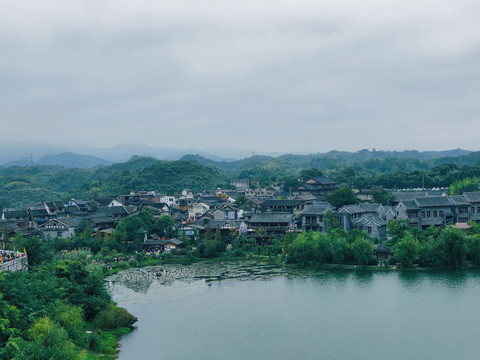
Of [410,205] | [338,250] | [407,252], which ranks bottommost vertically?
[338,250]

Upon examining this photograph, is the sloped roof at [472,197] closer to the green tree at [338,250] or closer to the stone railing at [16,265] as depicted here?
the green tree at [338,250]

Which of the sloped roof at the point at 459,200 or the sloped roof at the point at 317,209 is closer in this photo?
the sloped roof at the point at 317,209

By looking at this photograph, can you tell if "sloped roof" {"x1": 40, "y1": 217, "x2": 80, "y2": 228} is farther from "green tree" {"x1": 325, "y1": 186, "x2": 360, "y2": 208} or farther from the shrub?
"green tree" {"x1": 325, "y1": 186, "x2": 360, "y2": 208}

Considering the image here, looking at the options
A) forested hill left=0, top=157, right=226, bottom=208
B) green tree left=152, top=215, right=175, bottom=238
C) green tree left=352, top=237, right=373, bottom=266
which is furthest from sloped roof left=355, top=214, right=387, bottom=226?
forested hill left=0, top=157, right=226, bottom=208

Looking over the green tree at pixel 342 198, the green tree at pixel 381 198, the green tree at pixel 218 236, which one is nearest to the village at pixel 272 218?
the green tree at pixel 381 198

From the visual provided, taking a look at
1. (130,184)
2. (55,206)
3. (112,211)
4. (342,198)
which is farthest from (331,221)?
(130,184)

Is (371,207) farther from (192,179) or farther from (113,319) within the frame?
Result: (192,179)

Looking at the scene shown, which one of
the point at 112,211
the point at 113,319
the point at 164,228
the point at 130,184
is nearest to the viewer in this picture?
the point at 113,319
